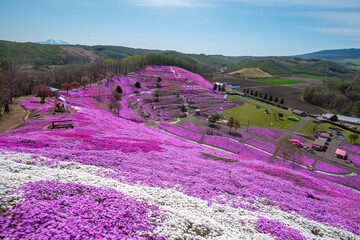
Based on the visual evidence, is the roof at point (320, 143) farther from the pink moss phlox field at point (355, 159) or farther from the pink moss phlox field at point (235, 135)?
the pink moss phlox field at point (235, 135)

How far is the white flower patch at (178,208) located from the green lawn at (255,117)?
65.3m

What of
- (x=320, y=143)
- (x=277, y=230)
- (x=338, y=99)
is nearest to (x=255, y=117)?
(x=320, y=143)

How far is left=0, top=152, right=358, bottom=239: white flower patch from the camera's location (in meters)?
11.1

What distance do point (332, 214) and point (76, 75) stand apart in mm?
127090

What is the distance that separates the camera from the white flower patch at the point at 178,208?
1114cm

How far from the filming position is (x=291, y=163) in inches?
1736

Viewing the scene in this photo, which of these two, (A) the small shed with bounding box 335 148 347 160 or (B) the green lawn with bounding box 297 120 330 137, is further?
(B) the green lawn with bounding box 297 120 330 137

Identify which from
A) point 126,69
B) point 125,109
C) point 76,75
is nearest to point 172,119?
point 125,109

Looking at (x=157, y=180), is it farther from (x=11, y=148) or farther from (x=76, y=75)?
(x=76, y=75)

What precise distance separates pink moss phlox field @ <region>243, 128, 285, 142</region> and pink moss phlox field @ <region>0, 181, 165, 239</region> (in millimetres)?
59574

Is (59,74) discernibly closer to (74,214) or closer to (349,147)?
(74,214)

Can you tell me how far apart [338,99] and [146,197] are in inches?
5676

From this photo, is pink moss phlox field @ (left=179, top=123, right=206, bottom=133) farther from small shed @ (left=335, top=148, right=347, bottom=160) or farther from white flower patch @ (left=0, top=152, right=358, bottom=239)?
white flower patch @ (left=0, top=152, right=358, bottom=239)

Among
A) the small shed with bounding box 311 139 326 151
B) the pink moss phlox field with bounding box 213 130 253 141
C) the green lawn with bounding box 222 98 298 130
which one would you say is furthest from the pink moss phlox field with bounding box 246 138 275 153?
the green lawn with bounding box 222 98 298 130
